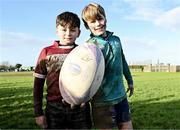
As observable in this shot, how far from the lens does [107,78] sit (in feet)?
14.2

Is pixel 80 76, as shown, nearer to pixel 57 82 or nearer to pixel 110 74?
pixel 57 82

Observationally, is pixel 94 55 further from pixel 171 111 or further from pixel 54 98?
pixel 171 111

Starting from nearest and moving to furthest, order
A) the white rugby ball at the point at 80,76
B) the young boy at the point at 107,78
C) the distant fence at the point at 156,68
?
the white rugby ball at the point at 80,76 → the young boy at the point at 107,78 → the distant fence at the point at 156,68

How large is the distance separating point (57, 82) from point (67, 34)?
1.67ft

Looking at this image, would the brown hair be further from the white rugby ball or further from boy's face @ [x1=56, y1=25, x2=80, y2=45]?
the white rugby ball

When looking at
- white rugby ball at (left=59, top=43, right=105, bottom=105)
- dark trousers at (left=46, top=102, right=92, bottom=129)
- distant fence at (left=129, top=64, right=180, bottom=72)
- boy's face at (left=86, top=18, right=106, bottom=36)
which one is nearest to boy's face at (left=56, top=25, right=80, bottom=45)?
white rugby ball at (left=59, top=43, right=105, bottom=105)

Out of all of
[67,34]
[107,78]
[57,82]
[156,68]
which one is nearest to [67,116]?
[57,82]

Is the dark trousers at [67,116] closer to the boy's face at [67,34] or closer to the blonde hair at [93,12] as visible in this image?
the boy's face at [67,34]

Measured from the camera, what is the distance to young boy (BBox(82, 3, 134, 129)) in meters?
4.30

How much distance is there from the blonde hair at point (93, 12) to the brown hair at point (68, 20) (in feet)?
0.66

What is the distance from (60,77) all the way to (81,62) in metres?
0.27

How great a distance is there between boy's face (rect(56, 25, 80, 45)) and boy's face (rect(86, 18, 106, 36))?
0.24 metres

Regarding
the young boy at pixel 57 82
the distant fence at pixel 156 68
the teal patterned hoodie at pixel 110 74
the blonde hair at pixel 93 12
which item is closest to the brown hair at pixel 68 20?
the young boy at pixel 57 82

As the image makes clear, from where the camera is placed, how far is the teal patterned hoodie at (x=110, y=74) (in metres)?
4.30
